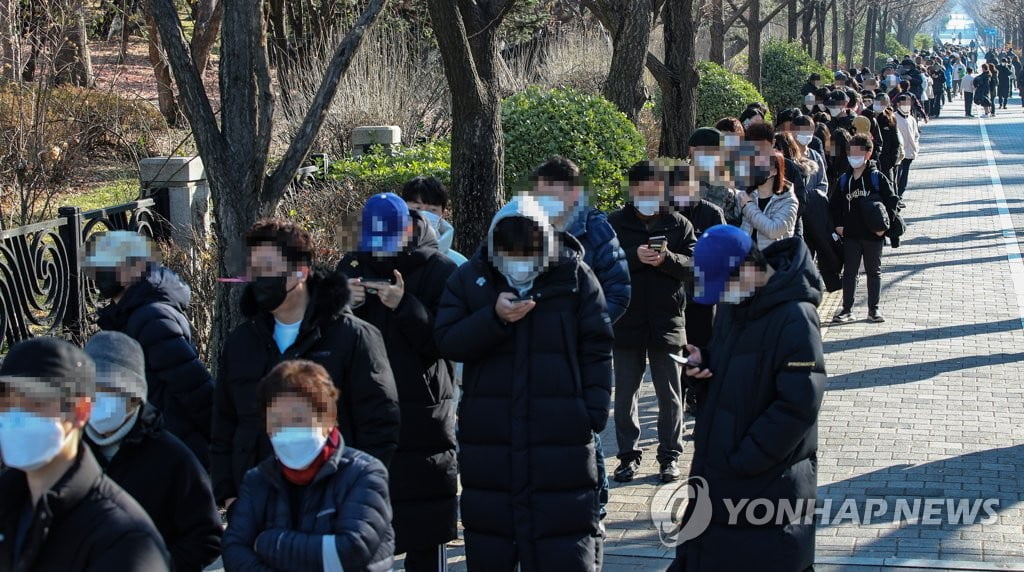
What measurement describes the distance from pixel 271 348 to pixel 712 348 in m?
1.69

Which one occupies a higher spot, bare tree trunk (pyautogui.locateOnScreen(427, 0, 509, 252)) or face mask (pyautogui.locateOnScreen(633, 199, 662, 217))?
bare tree trunk (pyautogui.locateOnScreen(427, 0, 509, 252))

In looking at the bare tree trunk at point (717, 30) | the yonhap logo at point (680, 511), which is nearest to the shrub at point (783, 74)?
the bare tree trunk at point (717, 30)

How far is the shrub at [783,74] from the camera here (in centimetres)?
2975

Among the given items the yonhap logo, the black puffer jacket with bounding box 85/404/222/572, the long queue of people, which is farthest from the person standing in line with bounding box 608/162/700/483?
the black puffer jacket with bounding box 85/404/222/572

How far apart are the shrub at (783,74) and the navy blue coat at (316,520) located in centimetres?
2722

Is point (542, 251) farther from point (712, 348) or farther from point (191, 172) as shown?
point (191, 172)

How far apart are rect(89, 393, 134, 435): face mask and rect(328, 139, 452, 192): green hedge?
7.12 metres

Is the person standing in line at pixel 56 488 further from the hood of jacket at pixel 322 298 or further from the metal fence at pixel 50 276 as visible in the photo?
the metal fence at pixel 50 276

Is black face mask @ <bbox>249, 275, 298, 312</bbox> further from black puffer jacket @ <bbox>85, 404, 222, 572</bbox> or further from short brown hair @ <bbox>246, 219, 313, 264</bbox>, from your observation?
black puffer jacket @ <bbox>85, 404, 222, 572</bbox>

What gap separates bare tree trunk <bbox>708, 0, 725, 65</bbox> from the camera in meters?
24.2

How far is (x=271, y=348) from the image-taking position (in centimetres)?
428

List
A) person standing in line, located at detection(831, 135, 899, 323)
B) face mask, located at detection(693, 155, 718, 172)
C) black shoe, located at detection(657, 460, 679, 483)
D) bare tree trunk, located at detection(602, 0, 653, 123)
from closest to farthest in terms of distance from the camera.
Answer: black shoe, located at detection(657, 460, 679, 483) → face mask, located at detection(693, 155, 718, 172) → person standing in line, located at detection(831, 135, 899, 323) → bare tree trunk, located at detection(602, 0, 653, 123)

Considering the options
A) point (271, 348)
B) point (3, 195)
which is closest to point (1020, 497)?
point (271, 348)

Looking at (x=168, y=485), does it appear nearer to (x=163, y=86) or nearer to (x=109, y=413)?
(x=109, y=413)
